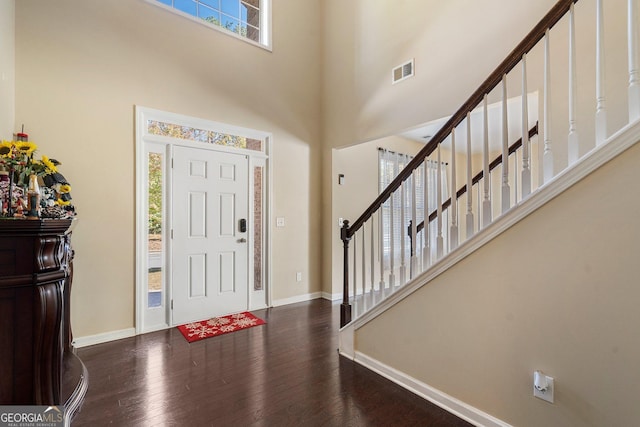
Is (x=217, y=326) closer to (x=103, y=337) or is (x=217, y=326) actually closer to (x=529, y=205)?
(x=103, y=337)

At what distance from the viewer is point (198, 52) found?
3.51 m

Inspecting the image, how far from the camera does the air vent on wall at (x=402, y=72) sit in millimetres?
3342

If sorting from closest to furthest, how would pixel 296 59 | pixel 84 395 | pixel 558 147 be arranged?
pixel 84 395 → pixel 558 147 → pixel 296 59

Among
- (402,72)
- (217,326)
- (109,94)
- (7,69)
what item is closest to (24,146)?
(7,69)

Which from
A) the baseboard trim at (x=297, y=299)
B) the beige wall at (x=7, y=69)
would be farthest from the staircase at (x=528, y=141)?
the beige wall at (x=7, y=69)

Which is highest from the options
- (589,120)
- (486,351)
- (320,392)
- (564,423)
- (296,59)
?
(296,59)

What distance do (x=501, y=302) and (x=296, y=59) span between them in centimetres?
412

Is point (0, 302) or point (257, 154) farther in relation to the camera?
point (257, 154)

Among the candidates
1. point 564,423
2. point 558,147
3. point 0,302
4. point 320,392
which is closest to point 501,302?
point 564,423

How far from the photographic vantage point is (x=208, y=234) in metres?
3.59

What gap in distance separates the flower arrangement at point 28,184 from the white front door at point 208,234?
3.55 feet

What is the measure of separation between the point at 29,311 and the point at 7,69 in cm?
233

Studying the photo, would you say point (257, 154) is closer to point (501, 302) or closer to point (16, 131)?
point (16, 131)

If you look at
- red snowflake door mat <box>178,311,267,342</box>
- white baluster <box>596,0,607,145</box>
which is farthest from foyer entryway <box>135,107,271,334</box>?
white baluster <box>596,0,607,145</box>
